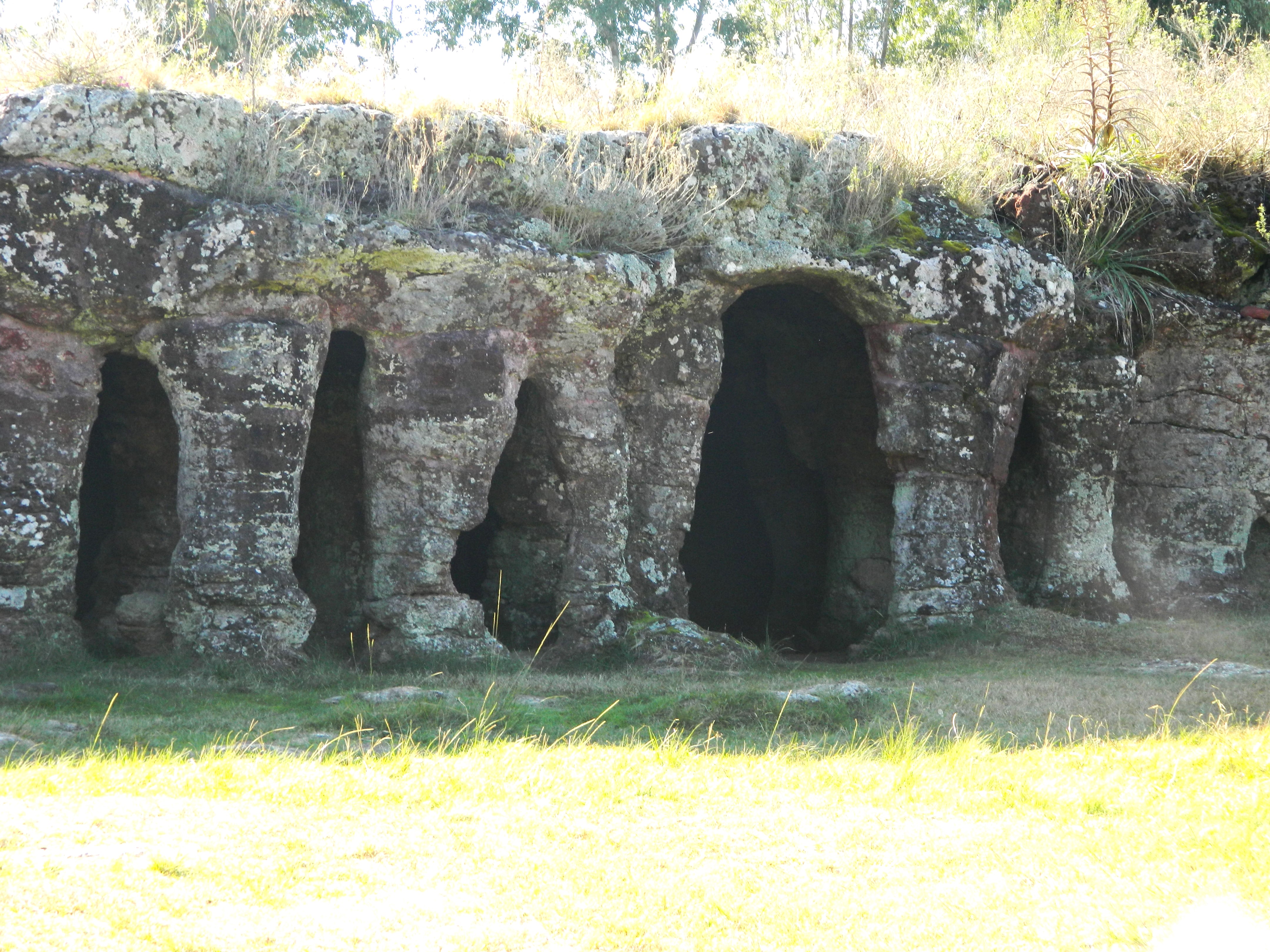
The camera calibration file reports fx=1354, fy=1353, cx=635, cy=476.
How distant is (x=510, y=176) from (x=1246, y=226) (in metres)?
7.01

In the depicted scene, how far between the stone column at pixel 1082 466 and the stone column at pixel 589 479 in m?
4.00

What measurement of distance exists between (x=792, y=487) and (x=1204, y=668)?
6.26 metres

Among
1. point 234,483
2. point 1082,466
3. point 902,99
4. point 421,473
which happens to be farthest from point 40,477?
point 902,99

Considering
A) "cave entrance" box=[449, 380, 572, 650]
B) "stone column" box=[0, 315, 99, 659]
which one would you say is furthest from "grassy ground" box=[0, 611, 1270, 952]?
"cave entrance" box=[449, 380, 572, 650]

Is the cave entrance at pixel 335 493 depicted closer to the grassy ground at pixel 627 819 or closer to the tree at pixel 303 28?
the grassy ground at pixel 627 819

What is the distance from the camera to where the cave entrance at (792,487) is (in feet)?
43.0

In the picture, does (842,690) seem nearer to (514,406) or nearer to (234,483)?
(514,406)

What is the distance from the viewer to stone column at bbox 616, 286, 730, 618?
10672 millimetres

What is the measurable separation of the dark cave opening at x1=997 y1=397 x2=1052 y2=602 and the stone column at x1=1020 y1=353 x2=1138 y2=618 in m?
0.06

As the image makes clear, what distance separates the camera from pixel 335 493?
11.3 meters

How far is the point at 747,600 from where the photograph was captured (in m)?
14.9

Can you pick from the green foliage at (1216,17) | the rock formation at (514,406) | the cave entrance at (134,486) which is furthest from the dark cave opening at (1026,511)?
the green foliage at (1216,17)

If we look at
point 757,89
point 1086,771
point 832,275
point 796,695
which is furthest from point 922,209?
point 1086,771

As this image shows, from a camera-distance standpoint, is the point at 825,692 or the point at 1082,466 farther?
the point at 1082,466
